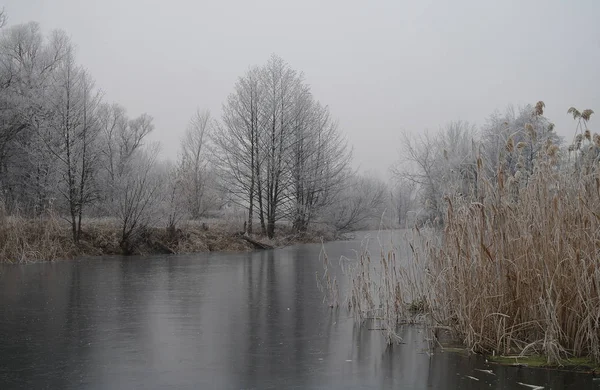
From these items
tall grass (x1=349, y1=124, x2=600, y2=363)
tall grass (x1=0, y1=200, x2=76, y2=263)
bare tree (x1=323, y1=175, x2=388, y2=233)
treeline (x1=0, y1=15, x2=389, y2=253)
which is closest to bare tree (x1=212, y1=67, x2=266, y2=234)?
treeline (x1=0, y1=15, x2=389, y2=253)

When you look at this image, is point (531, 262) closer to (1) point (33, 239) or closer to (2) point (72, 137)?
(1) point (33, 239)

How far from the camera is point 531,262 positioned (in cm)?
450

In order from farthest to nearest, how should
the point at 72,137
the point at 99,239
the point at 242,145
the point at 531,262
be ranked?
the point at 242,145 → the point at 72,137 → the point at 99,239 → the point at 531,262

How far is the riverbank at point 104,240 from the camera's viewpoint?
13047mm

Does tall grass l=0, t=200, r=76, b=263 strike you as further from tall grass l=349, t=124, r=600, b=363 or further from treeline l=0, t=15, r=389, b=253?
tall grass l=349, t=124, r=600, b=363

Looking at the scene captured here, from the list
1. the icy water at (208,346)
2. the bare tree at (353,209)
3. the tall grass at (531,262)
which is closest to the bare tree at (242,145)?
→ the bare tree at (353,209)

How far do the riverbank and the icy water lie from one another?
438cm

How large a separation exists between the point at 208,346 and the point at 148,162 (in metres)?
13.0

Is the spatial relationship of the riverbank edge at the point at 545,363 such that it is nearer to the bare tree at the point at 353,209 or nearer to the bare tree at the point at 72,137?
the bare tree at the point at 72,137

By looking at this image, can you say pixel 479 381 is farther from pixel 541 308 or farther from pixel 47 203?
pixel 47 203

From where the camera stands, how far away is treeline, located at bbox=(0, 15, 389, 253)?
16797 millimetres

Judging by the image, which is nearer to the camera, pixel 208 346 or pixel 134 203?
pixel 208 346

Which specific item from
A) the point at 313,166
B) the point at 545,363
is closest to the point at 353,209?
the point at 313,166

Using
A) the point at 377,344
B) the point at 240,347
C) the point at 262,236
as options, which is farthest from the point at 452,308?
the point at 262,236
